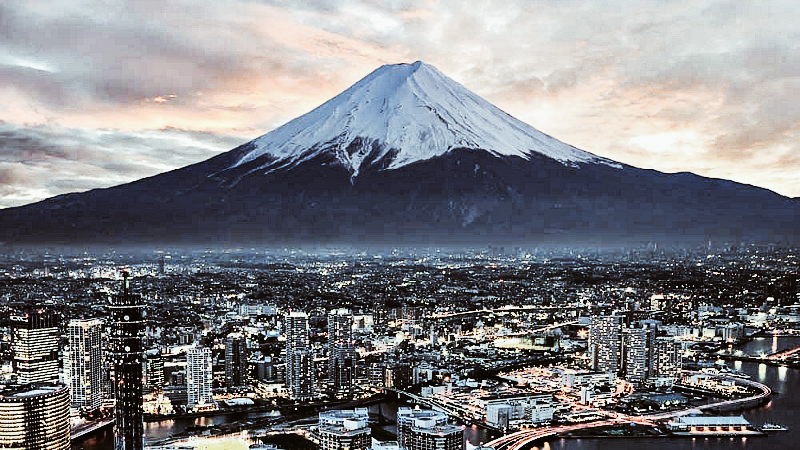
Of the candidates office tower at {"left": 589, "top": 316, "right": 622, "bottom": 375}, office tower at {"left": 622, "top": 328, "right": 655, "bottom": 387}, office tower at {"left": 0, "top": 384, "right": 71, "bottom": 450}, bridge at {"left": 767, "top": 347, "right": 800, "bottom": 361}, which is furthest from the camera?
bridge at {"left": 767, "top": 347, "right": 800, "bottom": 361}

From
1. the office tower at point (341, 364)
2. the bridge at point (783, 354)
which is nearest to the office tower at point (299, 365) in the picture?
the office tower at point (341, 364)

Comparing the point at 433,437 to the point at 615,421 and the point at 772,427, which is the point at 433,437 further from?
the point at 772,427

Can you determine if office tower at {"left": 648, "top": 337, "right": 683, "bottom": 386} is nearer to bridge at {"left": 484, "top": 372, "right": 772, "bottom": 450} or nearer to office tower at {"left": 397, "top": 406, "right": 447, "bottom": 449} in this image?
bridge at {"left": 484, "top": 372, "right": 772, "bottom": 450}

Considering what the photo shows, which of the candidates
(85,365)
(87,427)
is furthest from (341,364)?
(87,427)

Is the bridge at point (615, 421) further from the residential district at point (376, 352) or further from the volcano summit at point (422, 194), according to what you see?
the volcano summit at point (422, 194)

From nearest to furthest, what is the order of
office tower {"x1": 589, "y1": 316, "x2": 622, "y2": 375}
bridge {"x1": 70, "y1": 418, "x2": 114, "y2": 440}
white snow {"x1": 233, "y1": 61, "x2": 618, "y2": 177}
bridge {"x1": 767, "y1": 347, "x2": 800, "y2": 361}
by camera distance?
bridge {"x1": 70, "y1": 418, "x2": 114, "y2": 440}
office tower {"x1": 589, "y1": 316, "x2": 622, "y2": 375}
bridge {"x1": 767, "y1": 347, "x2": 800, "y2": 361}
white snow {"x1": 233, "y1": 61, "x2": 618, "y2": 177}

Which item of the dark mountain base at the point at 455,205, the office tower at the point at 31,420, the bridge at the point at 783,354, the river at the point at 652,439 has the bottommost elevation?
the river at the point at 652,439

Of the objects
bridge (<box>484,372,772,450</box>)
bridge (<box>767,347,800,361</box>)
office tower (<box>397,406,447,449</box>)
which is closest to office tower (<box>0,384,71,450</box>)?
office tower (<box>397,406,447,449</box>)

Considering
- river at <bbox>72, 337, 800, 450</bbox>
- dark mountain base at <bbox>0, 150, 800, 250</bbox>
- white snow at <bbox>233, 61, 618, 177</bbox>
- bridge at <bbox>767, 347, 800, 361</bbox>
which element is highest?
white snow at <bbox>233, 61, 618, 177</bbox>
